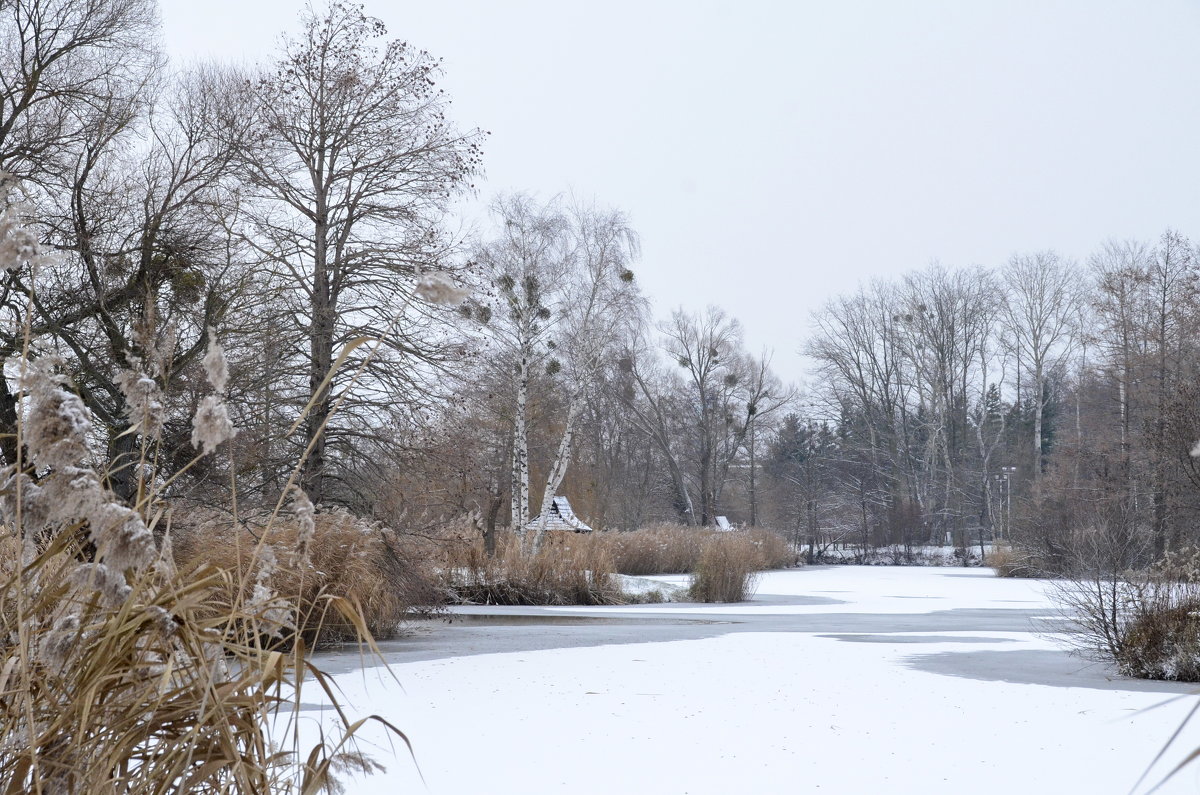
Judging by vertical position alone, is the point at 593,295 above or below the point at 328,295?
above

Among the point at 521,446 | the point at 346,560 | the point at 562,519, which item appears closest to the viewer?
the point at 346,560

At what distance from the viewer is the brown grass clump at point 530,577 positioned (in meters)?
15.6

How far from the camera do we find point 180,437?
1062cm

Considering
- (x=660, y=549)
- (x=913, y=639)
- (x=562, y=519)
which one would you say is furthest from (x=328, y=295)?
(x=562, y=519)

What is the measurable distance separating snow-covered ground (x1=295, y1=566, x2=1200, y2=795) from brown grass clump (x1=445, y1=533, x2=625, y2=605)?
18.4ft

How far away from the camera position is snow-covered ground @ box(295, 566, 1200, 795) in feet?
13.5

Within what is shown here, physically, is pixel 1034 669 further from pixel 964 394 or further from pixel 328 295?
pixel 964 394

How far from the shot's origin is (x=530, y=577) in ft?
51.6

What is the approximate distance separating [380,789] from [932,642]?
7.07m

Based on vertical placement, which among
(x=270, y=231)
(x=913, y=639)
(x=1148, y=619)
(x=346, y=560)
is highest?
(x=270, y=231)

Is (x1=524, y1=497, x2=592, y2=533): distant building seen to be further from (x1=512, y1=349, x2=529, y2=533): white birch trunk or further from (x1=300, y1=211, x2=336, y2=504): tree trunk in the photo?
(x1=300, y1=211, x2=336, y2=504): tree trunk

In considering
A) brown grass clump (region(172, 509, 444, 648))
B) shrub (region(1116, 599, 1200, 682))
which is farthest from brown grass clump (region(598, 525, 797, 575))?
shrub (region(1116, 599, 1200, 682))

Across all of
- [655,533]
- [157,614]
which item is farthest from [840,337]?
[157,614]

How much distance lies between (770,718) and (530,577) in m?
10.5
